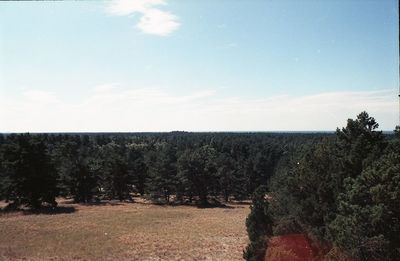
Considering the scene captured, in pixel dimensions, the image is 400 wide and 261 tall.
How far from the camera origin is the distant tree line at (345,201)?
63.4 ft

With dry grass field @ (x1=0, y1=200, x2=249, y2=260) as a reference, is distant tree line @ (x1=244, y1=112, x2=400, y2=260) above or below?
above

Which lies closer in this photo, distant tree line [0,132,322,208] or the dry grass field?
the dry grass field

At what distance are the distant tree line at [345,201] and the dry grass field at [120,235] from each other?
6.64 meters

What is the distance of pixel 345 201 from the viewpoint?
23047 mm

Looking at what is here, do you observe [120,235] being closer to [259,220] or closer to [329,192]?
[259,220]

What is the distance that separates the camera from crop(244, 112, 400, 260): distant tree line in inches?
760

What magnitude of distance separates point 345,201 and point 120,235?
26110 mm

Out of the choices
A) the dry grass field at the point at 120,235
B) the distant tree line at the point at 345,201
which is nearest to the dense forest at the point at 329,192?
the distant tree line at the point at 345,201

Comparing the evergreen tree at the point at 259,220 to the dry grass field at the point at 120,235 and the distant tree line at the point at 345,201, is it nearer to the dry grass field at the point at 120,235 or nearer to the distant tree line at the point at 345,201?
the distant tree line at the point at 345,201

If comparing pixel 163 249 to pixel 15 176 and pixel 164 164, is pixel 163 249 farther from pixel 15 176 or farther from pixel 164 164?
pixel 164 164

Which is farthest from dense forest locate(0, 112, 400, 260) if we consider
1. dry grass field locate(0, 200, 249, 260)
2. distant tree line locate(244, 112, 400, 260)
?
dry grass field locate(0, 200, 249, 260)

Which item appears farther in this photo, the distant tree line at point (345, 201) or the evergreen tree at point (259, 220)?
the evergreen tree at point (259, 220)

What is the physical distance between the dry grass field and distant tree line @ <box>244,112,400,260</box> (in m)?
6.64

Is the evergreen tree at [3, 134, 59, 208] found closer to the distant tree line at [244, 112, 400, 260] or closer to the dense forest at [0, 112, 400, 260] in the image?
the dense forest at [0, 112, 400, 260]
